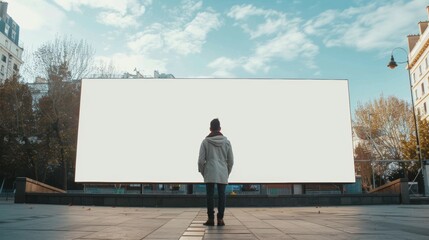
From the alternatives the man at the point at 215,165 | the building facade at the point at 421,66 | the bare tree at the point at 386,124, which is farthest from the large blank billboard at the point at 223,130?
the building facade at the point at 421,66

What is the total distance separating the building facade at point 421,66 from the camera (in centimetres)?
4446

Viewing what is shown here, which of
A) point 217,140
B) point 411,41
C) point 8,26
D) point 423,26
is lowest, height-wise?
point 217,140

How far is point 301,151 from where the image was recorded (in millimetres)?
14258

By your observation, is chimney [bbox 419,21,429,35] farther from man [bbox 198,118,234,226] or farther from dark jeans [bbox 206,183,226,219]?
dark jeans [bbox 206,183,226,219]

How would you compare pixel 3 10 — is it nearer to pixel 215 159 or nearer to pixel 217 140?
pixel 217 140

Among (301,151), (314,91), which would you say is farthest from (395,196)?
(314,91)

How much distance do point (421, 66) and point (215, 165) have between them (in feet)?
167

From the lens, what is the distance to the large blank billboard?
14195 millimetres

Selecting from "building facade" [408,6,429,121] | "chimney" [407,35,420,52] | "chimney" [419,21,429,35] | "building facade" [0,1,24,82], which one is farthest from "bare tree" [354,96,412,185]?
"building facade" [0,1,24,82]

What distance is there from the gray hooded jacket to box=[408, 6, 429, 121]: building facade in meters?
44.5

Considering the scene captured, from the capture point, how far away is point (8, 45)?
61.1m

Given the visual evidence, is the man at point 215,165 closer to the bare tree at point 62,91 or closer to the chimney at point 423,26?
the bare tree at point 62,91

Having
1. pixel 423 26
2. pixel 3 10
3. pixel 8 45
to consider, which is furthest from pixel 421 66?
pixel 8 45

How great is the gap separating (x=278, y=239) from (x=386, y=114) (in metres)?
37.9
